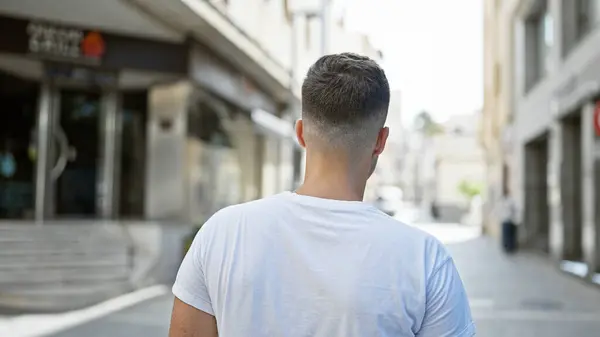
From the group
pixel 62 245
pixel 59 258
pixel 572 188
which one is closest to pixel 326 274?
pixel 59 258

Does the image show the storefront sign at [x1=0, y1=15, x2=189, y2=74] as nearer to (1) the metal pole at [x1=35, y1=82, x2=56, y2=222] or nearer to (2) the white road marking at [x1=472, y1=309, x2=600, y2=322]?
(1) the metal pole at [x1=35, y1=82, x2=56, y2=222]

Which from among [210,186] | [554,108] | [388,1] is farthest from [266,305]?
[554,108]

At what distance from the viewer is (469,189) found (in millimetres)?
64750

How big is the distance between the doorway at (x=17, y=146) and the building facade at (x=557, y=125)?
9.99 m

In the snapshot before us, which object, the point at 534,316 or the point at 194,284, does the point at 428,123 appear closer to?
the point at 534,316

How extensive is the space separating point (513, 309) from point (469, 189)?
55.5 m

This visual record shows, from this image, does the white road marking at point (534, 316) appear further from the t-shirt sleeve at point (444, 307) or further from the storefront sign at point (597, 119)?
the t-shirt sleeve at point (444, 307)

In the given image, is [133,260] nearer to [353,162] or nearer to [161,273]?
[161,273]

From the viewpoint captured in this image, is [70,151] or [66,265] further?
[70,151]

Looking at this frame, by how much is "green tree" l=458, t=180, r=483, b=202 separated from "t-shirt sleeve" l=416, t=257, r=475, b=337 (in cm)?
6359

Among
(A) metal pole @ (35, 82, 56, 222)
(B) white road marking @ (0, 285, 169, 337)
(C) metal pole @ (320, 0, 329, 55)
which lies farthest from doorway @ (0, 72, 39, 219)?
(C) metal pole @ (320, 0, 329, 55)

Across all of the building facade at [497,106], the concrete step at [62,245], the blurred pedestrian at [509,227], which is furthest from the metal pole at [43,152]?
the building facade at [497,106]

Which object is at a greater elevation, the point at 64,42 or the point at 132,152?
the point at 64,42

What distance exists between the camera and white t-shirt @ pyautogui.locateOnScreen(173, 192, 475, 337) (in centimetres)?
148
